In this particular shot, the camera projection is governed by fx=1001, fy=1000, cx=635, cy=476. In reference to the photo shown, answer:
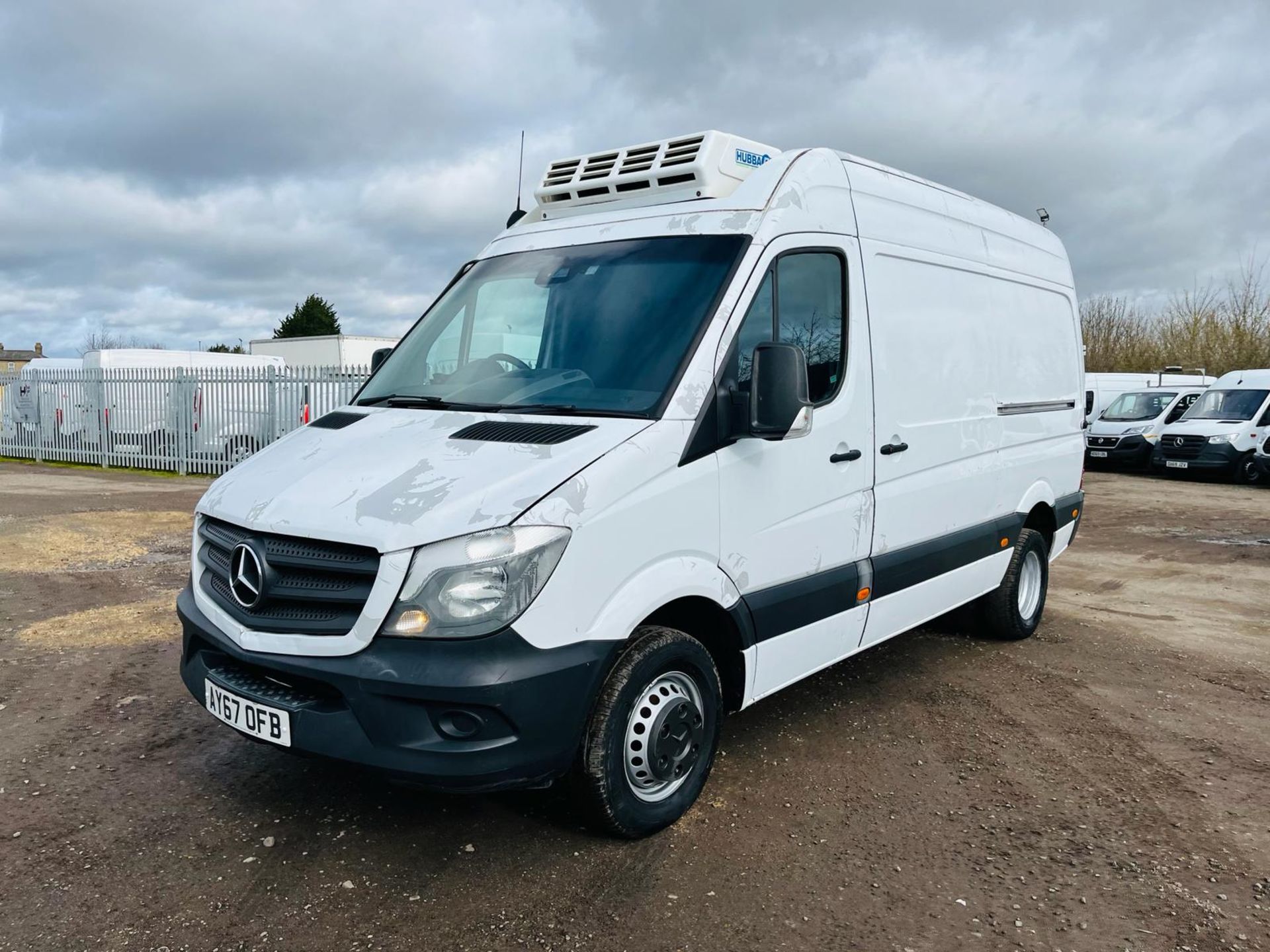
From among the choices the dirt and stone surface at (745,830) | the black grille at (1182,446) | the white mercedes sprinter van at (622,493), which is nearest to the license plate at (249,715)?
the white mercedes sprinter van at (622,493)

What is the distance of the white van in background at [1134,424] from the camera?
21.5 meters

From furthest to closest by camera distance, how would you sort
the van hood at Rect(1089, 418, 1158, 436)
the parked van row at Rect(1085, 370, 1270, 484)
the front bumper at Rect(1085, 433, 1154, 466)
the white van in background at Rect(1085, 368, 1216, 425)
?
the white van in background at Rect(1085, 368, 1216, 425) < the van hood at Rect(1089, 418, 1158, 436) < the front bumper at Rect(1085, 433, 1154, 466) < the parked van row at Rect(1085, 370, 1270, 484)

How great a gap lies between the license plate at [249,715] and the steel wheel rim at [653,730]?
1.15 metres

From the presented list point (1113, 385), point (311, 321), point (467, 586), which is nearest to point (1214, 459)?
point (1113, 385)

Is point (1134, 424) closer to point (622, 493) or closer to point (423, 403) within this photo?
point (423, 403)

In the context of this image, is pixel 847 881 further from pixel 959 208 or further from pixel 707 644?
pixel 959 208

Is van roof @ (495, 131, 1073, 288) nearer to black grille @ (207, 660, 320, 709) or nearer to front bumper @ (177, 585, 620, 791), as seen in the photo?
front bumper @ (177, 585, 620, 791)

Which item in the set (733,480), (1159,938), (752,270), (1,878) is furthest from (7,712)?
(1159,938)

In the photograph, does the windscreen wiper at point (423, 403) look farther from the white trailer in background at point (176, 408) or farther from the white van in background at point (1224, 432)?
the white van in background at point (1224, 432)

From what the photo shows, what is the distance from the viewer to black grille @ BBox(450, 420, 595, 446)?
3510 millimetres

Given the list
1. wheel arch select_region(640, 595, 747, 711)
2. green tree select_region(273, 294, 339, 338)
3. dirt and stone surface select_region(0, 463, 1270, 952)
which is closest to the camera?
dirt and stone surface select_region(0, 463, 1270, 952)

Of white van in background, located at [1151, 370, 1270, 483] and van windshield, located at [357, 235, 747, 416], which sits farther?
white van in background, located at [1151, 370, 1270, 483]

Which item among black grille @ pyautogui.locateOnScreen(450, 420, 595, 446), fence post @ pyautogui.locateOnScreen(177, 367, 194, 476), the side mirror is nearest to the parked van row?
fence post @ pyautogui.locateOnScreen(177, 367, 194, 476)

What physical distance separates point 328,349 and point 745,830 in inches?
1033
